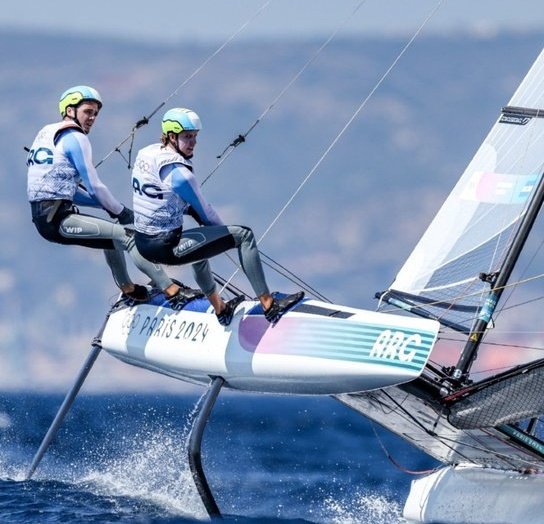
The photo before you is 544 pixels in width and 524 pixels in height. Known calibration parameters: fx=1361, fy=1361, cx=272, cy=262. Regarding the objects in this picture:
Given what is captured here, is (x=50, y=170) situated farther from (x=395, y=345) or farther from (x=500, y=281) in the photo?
(x=500, y=281)

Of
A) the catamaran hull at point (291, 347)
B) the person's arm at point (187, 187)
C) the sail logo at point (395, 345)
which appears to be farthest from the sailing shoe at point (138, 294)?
the sail logo at point (395, 345)

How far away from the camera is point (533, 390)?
6.74 meters

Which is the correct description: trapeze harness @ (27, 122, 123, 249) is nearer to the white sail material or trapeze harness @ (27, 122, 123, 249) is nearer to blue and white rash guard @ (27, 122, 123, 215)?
blue and white rash guard @ (27, 122, 123, 215)

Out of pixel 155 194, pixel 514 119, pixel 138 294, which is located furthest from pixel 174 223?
pixel 514 119

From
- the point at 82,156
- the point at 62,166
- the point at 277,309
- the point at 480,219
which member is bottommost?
the point at 277,309

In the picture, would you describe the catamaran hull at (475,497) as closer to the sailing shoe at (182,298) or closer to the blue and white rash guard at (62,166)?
the sailing shoe at (182,298)

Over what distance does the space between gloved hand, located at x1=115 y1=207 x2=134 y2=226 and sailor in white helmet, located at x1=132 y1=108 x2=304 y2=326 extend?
496 millimetres

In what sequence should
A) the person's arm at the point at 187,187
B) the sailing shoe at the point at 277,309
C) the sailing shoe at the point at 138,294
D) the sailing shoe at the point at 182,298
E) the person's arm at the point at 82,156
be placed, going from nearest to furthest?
the person's arm at the point at 187,187, the sailing shoe at the point at 277,309, the person's arm at the point at 82,156, the sailing shoe at the point at 182,298, the sailing shoe at the point at 138,294

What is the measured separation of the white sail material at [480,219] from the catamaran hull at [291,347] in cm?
98

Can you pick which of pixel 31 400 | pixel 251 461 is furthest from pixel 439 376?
pixel 31 400

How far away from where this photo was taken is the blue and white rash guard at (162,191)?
23.0 feet

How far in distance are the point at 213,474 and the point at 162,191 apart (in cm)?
306

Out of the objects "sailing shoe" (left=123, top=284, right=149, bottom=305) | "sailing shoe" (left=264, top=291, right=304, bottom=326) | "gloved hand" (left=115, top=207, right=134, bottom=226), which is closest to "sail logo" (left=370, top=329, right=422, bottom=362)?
A: "sailing shoe" (left=264, top=291, right=304, bottom=326)

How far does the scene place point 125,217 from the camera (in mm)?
7676
